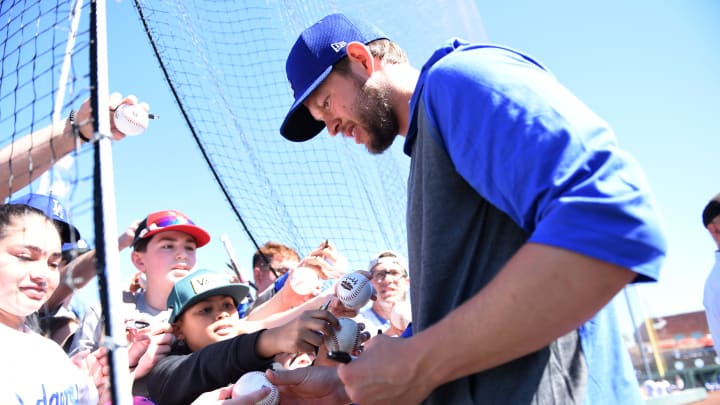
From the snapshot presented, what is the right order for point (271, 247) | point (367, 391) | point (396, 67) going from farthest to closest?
point (271, 247), point (396, 67), point (367, 391)

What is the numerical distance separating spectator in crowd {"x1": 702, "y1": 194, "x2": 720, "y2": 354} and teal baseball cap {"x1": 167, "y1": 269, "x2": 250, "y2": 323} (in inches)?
138

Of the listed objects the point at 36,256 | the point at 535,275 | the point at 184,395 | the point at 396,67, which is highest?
the point at 396,67

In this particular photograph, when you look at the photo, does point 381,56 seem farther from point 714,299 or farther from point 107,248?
point 714,299

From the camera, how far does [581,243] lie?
1075mm

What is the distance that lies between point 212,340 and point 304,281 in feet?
2.61

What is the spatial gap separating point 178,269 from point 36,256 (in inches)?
56.5

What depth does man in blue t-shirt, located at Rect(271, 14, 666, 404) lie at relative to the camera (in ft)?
3.61

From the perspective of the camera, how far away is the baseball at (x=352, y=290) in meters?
3.23

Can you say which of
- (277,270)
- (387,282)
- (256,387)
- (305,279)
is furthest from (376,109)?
(277,270)

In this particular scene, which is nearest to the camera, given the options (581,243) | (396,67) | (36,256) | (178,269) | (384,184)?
(581,243)

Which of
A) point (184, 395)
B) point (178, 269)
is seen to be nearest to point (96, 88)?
point (184, 395)

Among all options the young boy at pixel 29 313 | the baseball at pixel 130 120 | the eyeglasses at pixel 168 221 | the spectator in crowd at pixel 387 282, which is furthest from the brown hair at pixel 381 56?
the spectator in crowd at pixel 387 282

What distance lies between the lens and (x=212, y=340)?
300cm

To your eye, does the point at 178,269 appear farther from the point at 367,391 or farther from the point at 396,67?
the point at 367,391
